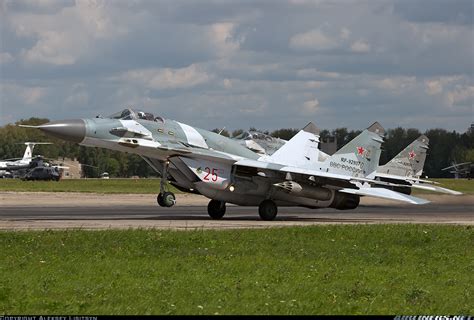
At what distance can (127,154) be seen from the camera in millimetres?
102750

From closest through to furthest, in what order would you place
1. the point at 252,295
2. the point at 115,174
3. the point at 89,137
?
the point at 252,295 < the point at 89,137 < the point at 115,174

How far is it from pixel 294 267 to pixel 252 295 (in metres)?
3.17

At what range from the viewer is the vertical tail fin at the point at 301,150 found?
31.4 meters

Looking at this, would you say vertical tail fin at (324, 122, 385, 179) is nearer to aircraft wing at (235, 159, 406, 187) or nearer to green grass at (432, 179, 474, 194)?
aircraft wing at (235, 159, 406, 187)

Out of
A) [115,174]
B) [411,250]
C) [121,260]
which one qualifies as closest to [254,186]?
[411,250]

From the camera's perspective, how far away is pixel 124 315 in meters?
11.3

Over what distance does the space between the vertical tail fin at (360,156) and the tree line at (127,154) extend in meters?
36.6

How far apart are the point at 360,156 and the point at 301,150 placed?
2.28m

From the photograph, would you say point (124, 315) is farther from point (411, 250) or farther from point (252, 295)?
point (411, 250)

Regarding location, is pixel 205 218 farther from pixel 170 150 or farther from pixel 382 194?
pixel 382 194

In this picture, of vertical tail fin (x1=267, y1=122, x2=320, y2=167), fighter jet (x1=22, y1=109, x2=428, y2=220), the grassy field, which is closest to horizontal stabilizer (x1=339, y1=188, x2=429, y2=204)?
fighter jet (x1=22, y1=109, x2=428, y2=220)

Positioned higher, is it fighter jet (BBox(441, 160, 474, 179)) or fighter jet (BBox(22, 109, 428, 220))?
fighter jet (BBox(22, 109, 428, 220))

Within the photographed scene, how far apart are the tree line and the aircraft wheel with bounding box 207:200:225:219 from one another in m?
39.4

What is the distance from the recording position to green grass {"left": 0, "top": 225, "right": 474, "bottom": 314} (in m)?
12.4
